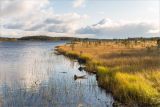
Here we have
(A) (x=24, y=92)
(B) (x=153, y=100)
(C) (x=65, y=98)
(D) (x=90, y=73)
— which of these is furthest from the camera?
(D) (x=90, y=73)

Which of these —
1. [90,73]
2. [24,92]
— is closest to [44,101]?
[24,92]

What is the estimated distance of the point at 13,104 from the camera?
17.3 metres

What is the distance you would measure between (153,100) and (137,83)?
2143 millimetres

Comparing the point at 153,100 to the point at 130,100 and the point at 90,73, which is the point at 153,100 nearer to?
the point at 130,100

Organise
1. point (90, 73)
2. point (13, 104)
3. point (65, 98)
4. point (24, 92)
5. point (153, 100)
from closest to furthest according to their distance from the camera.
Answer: point (153, 100) < point (13, 104) < point (65, 98) < point (24, 92) < point (90, 73)

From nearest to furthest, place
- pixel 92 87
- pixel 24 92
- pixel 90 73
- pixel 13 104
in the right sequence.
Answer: pixel 13 104
pixel 24 92
pixel 92 87
pixel 90 73

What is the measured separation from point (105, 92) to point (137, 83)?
3.49 meters

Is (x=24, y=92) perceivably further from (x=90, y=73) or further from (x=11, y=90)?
(x=90, y=73)

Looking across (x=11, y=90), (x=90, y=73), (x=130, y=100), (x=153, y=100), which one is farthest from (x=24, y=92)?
(x=90, y=73)

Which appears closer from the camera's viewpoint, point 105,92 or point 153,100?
point 153,100

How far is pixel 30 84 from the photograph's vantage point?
23656mm

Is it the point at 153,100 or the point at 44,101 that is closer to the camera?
the point at 153,100

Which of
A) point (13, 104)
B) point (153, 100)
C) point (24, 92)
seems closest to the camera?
point (153, 100)

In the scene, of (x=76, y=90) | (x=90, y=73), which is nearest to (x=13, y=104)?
(x=76, y=90)
